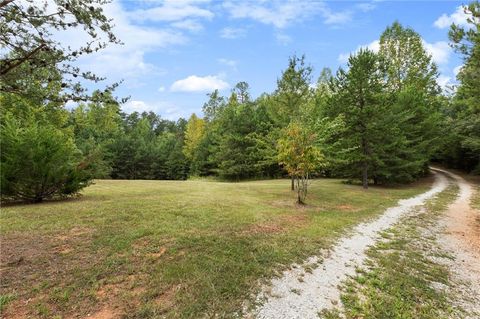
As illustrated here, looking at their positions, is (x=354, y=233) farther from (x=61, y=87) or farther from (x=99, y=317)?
(x=61, y=87)

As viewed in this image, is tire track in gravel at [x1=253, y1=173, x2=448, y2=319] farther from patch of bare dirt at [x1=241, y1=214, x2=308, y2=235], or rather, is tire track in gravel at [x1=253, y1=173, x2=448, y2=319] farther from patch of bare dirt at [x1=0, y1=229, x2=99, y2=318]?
patch of bare dirt at [x1=0, y1=229, x2=99, y2=318]

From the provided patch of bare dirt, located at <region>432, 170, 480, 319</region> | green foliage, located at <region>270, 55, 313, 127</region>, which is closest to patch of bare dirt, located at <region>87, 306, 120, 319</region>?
patch of bare dirt, located at <region>432, 170, 480, 319</region>

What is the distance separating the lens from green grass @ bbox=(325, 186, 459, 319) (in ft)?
14.3

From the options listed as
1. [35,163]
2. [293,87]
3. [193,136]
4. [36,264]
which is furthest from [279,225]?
[193,136]

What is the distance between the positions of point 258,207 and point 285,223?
2.40 metres

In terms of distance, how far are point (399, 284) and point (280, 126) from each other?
15.2 meters

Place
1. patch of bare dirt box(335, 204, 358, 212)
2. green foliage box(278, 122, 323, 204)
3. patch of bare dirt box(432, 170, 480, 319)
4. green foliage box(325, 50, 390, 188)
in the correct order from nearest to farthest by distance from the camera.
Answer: patch of bare dirt box(432, 170, 480, 319)
green foliage box(278, 122, 323, 204)
patch of bare dirt box(335, 204, 358, 212)
green foliage box(325, 50, 390, 188)

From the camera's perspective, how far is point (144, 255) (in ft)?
17.6

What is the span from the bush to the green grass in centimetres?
966

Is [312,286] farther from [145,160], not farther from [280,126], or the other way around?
[145,160]

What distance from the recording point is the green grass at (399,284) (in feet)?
14.3

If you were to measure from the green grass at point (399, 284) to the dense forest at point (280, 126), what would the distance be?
4.72m

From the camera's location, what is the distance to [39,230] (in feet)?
22.0

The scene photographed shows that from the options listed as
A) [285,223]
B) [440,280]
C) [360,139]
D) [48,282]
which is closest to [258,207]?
[285,223]
